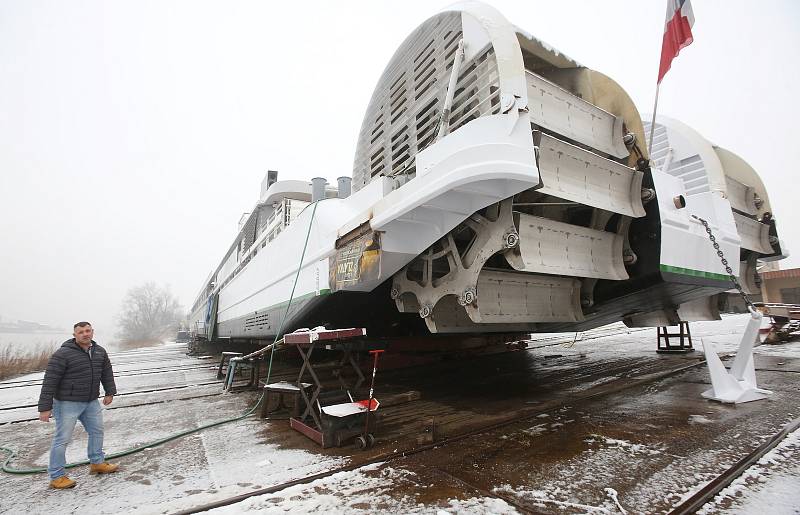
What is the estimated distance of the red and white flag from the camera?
152 inches

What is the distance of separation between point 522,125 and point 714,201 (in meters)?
3.45

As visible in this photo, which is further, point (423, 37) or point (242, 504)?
point (423, 37)

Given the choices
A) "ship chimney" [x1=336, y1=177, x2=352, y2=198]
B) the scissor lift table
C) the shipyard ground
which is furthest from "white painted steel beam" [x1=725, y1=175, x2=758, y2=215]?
"ship chimney" [x1=336, y1=177, x2=352, y2=198]

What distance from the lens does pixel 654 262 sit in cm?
417

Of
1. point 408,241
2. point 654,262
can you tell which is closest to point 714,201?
point 654,262

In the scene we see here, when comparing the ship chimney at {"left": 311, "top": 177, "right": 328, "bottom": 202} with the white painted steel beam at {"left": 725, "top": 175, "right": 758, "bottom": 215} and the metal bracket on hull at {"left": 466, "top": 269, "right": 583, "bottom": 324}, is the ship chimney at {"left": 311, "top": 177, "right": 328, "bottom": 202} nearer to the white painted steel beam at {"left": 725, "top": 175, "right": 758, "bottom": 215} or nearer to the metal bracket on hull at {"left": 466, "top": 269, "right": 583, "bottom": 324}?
the metal bracket on hull at {"left": 466, "top": 269, "right": 583, "bottom": 324}

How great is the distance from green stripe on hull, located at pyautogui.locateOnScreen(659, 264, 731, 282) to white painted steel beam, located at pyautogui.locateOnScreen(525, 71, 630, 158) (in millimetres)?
1325

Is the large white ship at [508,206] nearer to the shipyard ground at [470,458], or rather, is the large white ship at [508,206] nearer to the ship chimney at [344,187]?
the shipyard ground at [470,458]

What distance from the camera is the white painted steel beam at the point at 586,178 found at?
3430 mm

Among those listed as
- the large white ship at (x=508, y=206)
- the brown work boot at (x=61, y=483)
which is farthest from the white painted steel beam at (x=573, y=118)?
the brown work boot at (x=61, y=483)

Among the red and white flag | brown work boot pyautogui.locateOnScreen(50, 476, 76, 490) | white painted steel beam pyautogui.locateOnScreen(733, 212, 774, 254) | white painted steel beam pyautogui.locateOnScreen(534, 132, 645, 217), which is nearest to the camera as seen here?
brown work boot pyautogui.locateOnScreen(50, 476, 76, 490)

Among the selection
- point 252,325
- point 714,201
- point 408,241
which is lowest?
point 252,325

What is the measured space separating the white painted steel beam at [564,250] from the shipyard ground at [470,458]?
4.78ft

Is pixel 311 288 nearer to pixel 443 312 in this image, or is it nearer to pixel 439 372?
pixel 443 312
